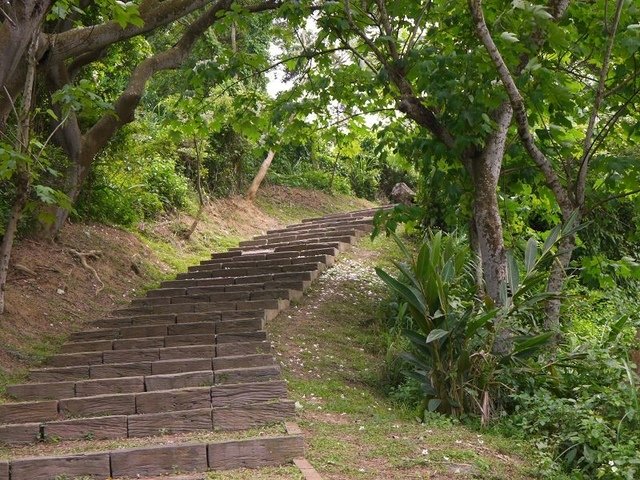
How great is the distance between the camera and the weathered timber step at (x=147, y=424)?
216 inches

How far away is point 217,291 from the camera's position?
958 cm

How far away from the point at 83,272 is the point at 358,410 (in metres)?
5.39

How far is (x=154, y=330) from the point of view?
8.00 meters

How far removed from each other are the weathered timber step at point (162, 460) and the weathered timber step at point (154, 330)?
2783mm

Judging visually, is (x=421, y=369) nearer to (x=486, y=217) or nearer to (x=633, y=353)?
(x=486, y=217)

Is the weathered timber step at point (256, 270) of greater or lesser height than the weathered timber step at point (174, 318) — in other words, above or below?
above

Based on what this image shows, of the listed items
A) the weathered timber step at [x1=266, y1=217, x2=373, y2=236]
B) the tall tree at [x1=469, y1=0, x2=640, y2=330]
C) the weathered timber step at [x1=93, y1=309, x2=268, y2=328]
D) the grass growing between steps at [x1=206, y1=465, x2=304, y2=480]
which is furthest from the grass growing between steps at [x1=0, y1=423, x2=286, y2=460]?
the weathered timber step at [x1=266, y1=217, x2=373, y2=236]

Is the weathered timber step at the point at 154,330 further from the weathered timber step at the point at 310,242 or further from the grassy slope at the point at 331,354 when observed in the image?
the weathered timber step at the point at 310,242

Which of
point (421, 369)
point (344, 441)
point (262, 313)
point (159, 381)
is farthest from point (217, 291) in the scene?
point (344, 441)

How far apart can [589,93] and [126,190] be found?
812cm

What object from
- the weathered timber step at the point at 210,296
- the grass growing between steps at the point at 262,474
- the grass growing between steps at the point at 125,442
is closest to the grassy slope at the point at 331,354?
the grass growing between steps at the point at 262,474

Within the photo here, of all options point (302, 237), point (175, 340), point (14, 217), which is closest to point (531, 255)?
point (175, 340)

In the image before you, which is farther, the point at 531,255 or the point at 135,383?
the point at 135,383

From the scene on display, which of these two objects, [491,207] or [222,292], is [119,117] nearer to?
[222,292]
